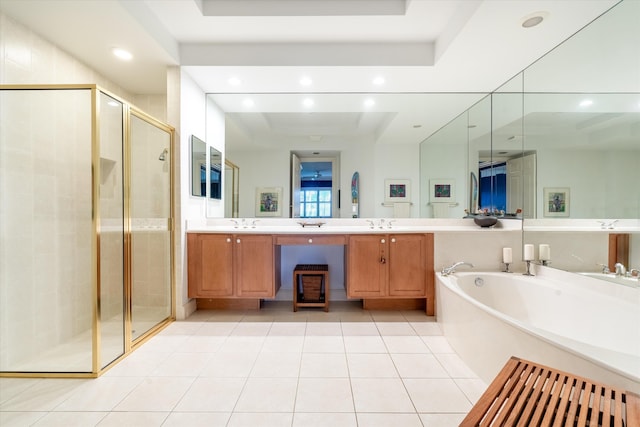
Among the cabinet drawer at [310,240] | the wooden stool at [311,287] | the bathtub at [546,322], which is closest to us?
the bathtub at [546,322]

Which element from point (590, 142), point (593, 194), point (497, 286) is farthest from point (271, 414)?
point (590, 142)

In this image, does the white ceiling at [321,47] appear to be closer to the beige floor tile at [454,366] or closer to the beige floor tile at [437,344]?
the beige floor tile at [437,344]

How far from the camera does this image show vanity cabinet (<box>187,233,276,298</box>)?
8.78 ft

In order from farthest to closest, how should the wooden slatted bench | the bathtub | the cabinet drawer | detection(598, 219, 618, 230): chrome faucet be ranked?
the cabinet drawer < detection(598, 219, 618, 230): chrome faucet < the bathtub < the wooden slatted bench

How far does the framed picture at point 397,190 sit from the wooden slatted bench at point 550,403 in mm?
2212

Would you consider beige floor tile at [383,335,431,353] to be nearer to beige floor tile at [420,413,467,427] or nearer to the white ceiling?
beige floor tile at [420,413,467,427]

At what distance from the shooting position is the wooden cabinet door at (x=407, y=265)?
2.68 meters

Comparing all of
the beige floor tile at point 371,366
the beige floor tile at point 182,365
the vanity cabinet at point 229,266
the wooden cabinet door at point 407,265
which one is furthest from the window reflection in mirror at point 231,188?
the beige floor tile at point 371,366

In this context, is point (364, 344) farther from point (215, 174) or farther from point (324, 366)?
point (215, 174)

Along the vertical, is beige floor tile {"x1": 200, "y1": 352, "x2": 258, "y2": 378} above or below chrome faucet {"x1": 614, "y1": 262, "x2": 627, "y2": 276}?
below

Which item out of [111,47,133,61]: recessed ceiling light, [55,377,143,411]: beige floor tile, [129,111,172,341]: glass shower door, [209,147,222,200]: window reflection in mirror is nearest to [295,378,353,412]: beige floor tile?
[55,377,143,411]: beige floor tile

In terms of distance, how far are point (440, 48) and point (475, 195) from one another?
163 cm

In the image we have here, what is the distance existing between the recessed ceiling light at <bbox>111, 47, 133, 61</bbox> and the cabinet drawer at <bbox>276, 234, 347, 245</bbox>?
6.94 feet

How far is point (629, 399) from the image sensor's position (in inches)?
37.7
